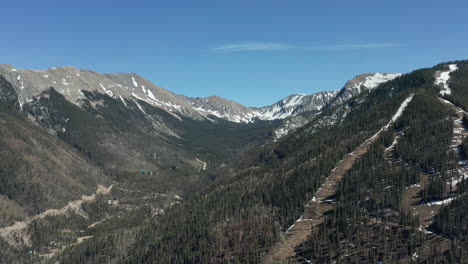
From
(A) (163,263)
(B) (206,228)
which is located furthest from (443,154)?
(A) (163,263)

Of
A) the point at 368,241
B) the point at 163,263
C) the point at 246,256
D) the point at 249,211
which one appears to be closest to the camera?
the point at 368,241

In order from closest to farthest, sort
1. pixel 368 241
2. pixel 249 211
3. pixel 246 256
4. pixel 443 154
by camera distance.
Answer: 1. pixel 368 241
2. pixel 246 256
3. pixel 443 154
4. pixel 249 211

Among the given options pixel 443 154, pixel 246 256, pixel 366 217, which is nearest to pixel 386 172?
pixel 443 154

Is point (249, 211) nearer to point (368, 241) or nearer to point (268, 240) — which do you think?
point (268, 240)

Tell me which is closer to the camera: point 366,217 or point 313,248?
point 313,248

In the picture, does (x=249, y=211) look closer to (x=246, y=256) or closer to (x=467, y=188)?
(x=246, y=256)

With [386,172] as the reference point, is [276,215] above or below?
below

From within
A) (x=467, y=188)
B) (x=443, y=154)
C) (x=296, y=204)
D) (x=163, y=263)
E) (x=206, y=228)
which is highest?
(x=443, y=154)

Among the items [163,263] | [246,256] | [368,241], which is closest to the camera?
[368,241]

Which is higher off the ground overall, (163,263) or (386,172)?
(386,172)
